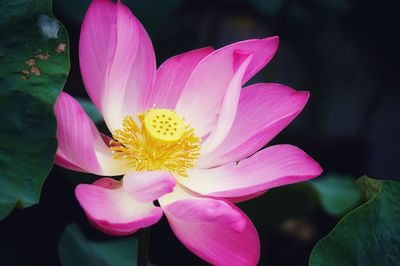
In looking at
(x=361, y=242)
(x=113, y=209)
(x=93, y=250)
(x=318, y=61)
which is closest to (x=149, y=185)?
(x=113, y=209)

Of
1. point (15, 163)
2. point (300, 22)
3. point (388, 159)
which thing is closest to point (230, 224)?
point (15, 163)

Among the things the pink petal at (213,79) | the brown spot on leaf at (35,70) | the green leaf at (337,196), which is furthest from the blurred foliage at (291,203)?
the brown spot on leaf at (35,70)

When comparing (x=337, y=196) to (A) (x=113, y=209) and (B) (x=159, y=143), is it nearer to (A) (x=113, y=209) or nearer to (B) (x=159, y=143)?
(B) (x=159, y=143)

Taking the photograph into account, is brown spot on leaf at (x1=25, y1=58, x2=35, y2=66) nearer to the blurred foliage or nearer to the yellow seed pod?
the yellow seed pod

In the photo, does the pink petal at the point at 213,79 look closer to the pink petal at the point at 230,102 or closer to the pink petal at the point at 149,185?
the pink petal at the point at 230,102

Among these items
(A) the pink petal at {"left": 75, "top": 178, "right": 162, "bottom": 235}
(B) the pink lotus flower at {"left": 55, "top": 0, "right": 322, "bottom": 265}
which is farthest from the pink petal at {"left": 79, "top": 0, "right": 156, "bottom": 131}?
(A) the pink petal at {"left": 75, "top": 178, "right": 162, "bottom": 235}
